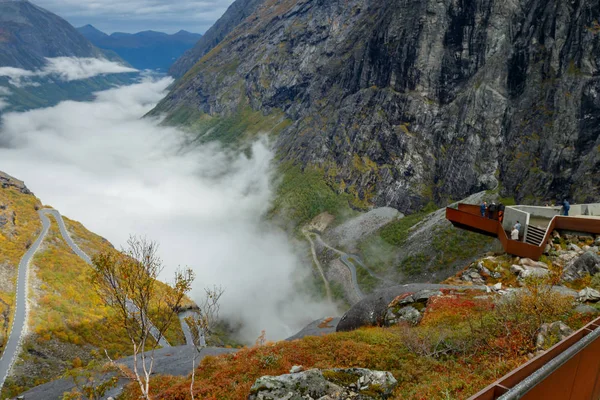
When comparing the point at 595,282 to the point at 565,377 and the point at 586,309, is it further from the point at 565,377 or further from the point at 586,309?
the point at 565,377

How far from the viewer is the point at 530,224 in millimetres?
30969

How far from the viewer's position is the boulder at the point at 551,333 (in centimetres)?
1315

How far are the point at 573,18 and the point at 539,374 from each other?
5595 inches

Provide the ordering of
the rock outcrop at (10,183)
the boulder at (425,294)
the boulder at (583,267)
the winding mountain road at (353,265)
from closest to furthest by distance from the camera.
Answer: the boulder at (583,267) → the boulder at (425,294) → the rock outcrop at (10,183) → the winding mountain road at (353,265)

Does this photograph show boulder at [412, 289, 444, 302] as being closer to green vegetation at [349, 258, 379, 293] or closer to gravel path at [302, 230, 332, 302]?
green vegetation at [349, 258, 379, 293]

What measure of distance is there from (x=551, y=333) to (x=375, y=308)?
50.9ft

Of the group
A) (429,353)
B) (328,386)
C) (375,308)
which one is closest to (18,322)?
(375,308)

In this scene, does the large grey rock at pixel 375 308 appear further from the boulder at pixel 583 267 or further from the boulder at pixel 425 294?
the boulder at pixel 583 267

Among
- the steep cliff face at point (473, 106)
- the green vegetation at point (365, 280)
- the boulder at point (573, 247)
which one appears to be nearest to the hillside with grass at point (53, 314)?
the boulder at point (573, 247)

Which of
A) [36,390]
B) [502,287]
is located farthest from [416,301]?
[36,390]

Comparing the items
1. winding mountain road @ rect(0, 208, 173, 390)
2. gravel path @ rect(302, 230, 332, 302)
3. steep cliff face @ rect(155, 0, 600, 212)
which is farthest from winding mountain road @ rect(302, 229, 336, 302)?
winding mountain road @ rect(0, 208, 173, 390)

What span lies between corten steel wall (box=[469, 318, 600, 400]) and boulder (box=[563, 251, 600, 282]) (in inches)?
611

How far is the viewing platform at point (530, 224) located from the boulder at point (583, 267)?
10.6 ft

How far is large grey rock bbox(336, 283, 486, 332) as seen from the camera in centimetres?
2725
